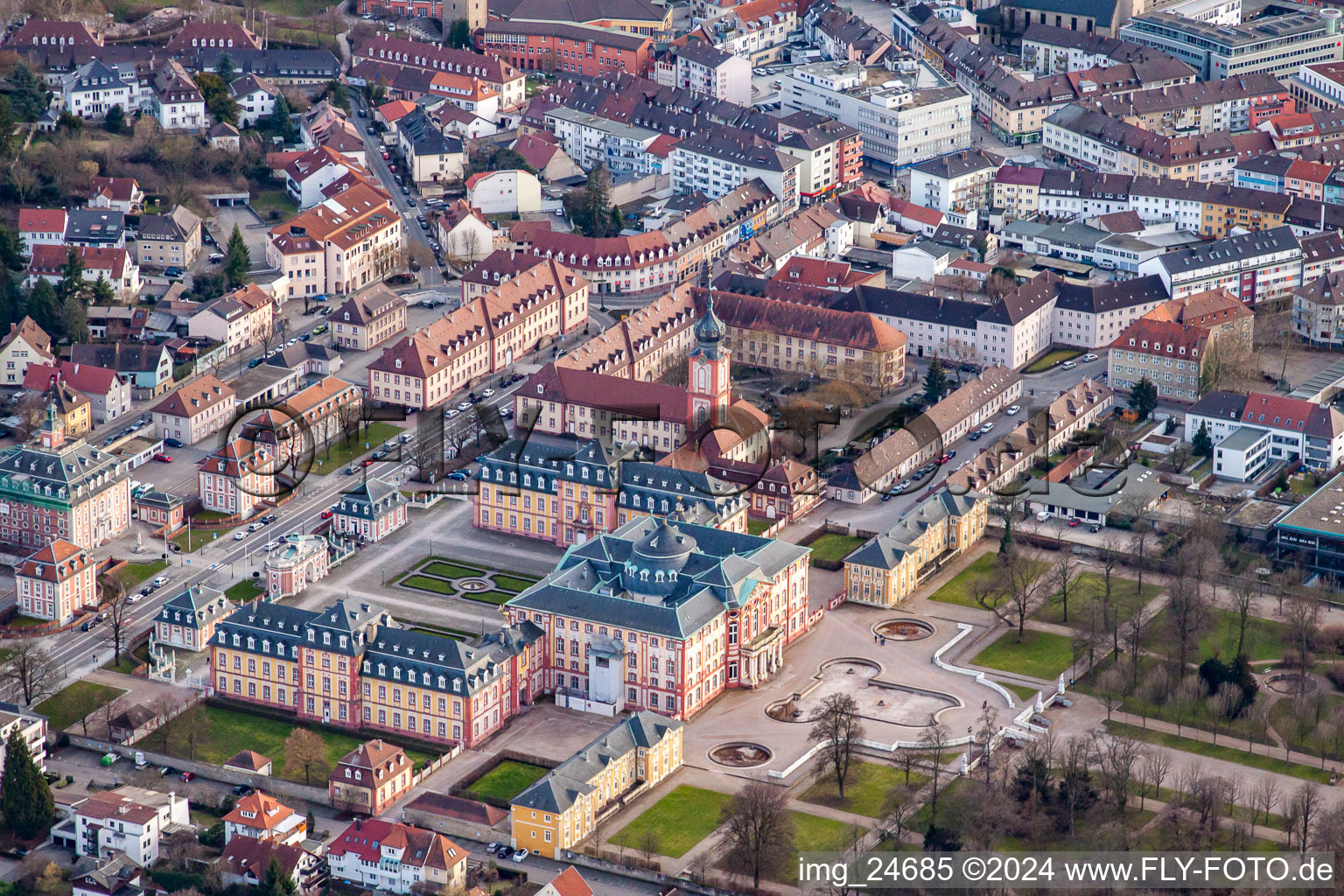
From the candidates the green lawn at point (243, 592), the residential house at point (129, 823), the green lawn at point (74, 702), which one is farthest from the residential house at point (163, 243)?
the residential house at point (129, 823)

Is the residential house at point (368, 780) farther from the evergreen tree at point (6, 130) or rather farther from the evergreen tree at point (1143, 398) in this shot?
the evergreen tree at point (6, 130)

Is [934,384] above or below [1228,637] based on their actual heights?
above

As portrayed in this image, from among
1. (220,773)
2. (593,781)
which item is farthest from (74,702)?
(593,781)

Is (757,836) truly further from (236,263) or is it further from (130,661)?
(236,263)

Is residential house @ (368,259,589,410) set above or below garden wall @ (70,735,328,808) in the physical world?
above

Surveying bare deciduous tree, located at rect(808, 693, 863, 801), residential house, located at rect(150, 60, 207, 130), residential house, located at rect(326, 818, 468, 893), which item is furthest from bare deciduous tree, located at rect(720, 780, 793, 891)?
residential house, located at rect(150, 60, 207, 130)

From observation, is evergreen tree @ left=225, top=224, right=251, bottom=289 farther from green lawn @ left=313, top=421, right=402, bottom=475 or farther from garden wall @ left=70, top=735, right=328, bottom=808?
garden wall @ left=70, top=735, right=328, bottom=808

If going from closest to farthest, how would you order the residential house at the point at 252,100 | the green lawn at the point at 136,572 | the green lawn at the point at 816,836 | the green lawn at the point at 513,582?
the green lawn at the point at 816,836 → the green lawn at the point at 513,582 → the green lawn at the point at 136,572 → the residential house at the point at 252,100
